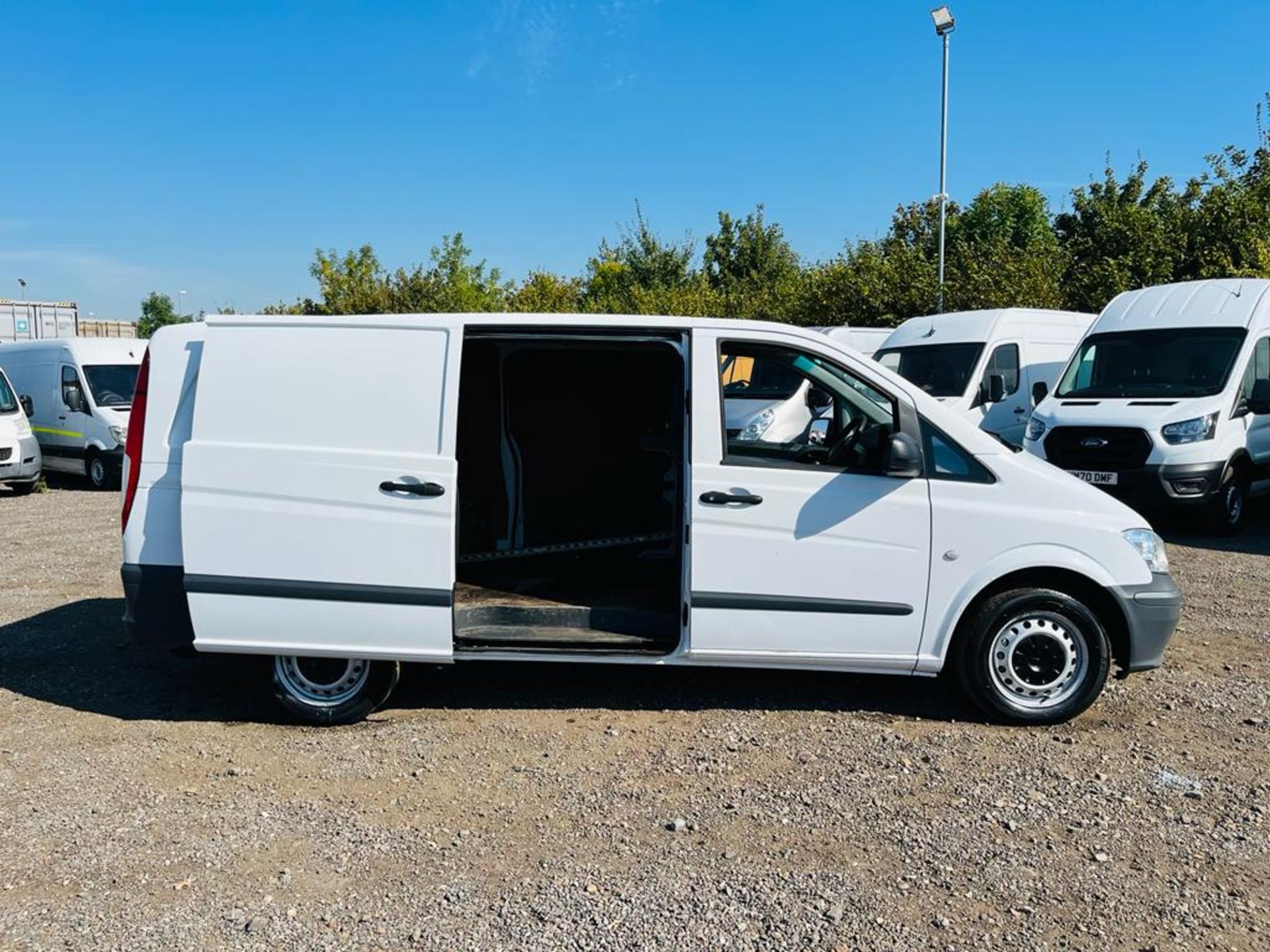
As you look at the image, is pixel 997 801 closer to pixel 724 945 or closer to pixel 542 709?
pixel 724 945

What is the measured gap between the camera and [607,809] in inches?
156

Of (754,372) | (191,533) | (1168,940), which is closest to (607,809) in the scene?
(1168,940)

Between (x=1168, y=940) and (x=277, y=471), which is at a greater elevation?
(x=277, y=471)

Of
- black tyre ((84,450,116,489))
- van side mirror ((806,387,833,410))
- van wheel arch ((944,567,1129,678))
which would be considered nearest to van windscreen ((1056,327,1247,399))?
van side mirror ((806,387,833,410))

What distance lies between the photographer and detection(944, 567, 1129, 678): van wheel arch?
15.4 ft

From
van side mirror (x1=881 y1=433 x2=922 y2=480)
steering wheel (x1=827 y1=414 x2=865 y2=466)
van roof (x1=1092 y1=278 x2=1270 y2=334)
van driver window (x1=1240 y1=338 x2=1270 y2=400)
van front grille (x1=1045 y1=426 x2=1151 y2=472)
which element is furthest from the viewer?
van roof (x1=1092 y1=278 x2=1270 y2=334)

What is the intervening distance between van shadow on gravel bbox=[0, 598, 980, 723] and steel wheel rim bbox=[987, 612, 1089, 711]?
0.27m

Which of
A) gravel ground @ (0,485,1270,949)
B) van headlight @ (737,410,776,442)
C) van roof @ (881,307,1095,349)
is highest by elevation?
van roof @ (881,307,1095,349)

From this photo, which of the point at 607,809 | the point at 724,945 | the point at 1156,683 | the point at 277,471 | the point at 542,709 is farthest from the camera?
the point at 1156,683

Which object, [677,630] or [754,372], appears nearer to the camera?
[677,630]

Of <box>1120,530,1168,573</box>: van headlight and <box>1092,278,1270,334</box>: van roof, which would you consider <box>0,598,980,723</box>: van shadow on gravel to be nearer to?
<box>1120,530,1168,573</box>: van headlight

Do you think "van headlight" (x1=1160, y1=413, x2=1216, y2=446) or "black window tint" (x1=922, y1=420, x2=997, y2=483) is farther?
"van headlight" (x1=1160, y1=413, x2=1216, y2=446)

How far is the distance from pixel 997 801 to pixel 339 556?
305cm

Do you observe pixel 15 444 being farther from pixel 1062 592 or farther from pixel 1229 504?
pixel 1229 504
